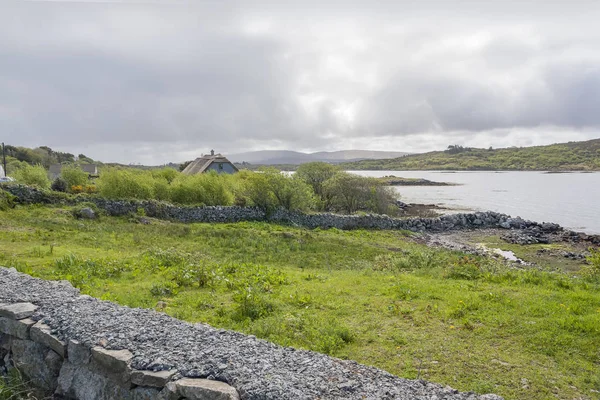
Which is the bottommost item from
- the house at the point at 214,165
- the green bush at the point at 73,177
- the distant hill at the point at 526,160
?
the green bush at the point at 73,177

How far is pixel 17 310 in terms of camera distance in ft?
22.7

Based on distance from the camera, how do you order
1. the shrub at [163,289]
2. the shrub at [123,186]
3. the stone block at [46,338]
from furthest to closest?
the shrub at [123,186], the shrub at [163,289], the stone block at [46,338]

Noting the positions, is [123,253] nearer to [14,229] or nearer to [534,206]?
[14,229]

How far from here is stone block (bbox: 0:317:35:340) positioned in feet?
21.7

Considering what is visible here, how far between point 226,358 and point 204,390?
30.2 inches

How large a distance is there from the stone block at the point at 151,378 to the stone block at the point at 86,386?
278mm

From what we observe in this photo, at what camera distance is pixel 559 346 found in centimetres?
762

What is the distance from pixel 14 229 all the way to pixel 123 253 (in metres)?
7.98

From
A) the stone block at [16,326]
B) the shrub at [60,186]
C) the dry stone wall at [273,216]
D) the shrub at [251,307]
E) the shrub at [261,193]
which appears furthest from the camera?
the shrub at [60,186]

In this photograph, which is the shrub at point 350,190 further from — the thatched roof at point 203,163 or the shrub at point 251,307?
the shrub at point 251,307

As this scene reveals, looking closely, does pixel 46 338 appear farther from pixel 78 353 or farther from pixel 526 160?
pixel 526 160

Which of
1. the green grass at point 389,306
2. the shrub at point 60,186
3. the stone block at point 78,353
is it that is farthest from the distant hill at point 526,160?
the stone block at point 78,353

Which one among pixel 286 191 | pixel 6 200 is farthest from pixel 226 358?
pixel 286 191

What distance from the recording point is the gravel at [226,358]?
4.80m
